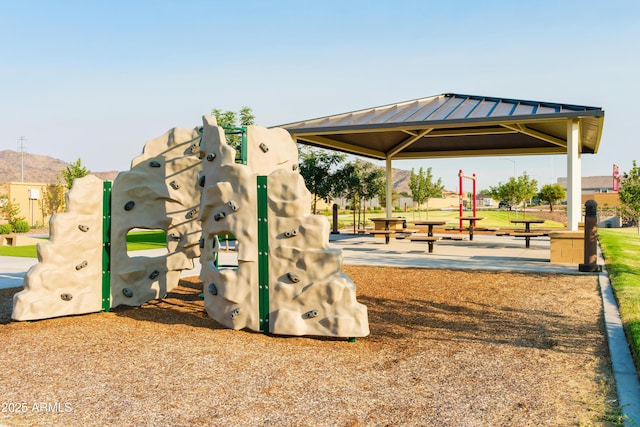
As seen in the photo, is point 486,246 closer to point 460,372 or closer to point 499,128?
point 499,128

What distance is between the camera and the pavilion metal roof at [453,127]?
13969 mm

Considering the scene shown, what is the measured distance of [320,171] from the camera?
90.5ft

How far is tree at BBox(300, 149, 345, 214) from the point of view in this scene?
27.5 meters

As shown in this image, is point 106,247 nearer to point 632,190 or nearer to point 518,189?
point 632,190

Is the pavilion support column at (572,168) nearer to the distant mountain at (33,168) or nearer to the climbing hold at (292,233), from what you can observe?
the climbing hold at (292,233)

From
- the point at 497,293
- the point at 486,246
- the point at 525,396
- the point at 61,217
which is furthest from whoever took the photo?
the point at 486,246

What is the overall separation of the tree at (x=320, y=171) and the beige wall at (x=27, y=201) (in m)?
18.8

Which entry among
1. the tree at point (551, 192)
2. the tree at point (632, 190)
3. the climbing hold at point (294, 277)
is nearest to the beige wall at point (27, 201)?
the climbing hold at point (294, 277)

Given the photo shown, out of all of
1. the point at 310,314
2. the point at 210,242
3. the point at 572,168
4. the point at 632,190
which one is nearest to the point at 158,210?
the point at 210,242

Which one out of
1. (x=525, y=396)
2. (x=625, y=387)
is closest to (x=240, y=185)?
(x=525, y=396)

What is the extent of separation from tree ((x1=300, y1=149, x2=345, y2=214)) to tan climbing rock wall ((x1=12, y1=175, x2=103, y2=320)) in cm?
1927

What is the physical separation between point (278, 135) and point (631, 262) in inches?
383

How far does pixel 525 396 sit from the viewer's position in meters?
4.65

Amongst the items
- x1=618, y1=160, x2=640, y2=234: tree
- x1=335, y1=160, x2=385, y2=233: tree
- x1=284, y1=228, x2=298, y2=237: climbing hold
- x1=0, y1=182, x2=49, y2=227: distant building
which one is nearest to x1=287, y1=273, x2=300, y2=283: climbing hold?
x1=284, y1=228, x2=298, y2=237: climbing hold
